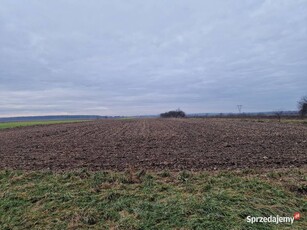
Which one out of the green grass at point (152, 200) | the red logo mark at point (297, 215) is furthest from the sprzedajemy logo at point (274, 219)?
the green grass at point (152, 200)

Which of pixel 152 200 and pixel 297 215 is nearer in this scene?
pixel 297 215

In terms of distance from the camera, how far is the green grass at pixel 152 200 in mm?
4398

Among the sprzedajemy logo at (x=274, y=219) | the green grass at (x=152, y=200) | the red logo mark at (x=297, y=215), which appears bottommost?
the sprzedajemy logo at (x=274, y=219)

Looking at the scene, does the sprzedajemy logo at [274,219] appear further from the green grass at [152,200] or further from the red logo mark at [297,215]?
the green grass at [152,200]

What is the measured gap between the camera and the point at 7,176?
7863mm

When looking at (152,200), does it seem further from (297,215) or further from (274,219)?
(297,215)

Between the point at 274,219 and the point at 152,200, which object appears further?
the point at 152,200

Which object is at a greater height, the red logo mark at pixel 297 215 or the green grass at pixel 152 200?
the green grass at pixel 152 200

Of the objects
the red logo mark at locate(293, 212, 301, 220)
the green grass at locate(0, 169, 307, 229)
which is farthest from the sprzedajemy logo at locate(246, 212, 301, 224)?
the green grass at locate(0, 169, 307, 229)

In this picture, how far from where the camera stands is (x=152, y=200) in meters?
5.44

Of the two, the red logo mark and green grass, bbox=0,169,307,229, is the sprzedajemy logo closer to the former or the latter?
the red logo mark

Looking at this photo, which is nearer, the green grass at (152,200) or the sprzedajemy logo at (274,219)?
the sprzedajemy logo at (274,219)

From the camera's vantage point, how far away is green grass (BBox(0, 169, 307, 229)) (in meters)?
4.40

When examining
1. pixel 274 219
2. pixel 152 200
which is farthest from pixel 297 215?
pixel 152 200
